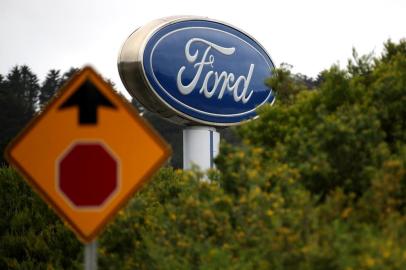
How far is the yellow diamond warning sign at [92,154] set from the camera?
15.5 ft

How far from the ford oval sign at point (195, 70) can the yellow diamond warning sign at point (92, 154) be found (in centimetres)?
723

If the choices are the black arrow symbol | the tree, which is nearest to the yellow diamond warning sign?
the black arrow symbol

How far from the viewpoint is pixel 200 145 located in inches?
520

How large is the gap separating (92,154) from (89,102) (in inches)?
13.1

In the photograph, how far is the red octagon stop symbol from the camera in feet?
15.5

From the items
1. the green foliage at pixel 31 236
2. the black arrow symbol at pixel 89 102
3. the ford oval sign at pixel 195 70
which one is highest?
the ford oval sign at pixel 195 70

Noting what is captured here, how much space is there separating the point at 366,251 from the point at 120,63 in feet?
26.0

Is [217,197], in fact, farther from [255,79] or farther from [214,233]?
[255,79]

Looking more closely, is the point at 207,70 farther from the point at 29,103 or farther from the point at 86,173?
the point at 29,103

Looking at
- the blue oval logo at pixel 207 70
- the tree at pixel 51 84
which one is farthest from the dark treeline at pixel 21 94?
the blue oval logo at pixel 207 70

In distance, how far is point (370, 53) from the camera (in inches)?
349

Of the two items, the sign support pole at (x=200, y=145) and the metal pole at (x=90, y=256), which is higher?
the sign support pole at (x=200, y=145)

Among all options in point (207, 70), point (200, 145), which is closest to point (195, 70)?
point (207, 70)

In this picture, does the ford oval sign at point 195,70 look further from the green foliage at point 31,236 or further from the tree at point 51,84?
the tree at point 51,84
